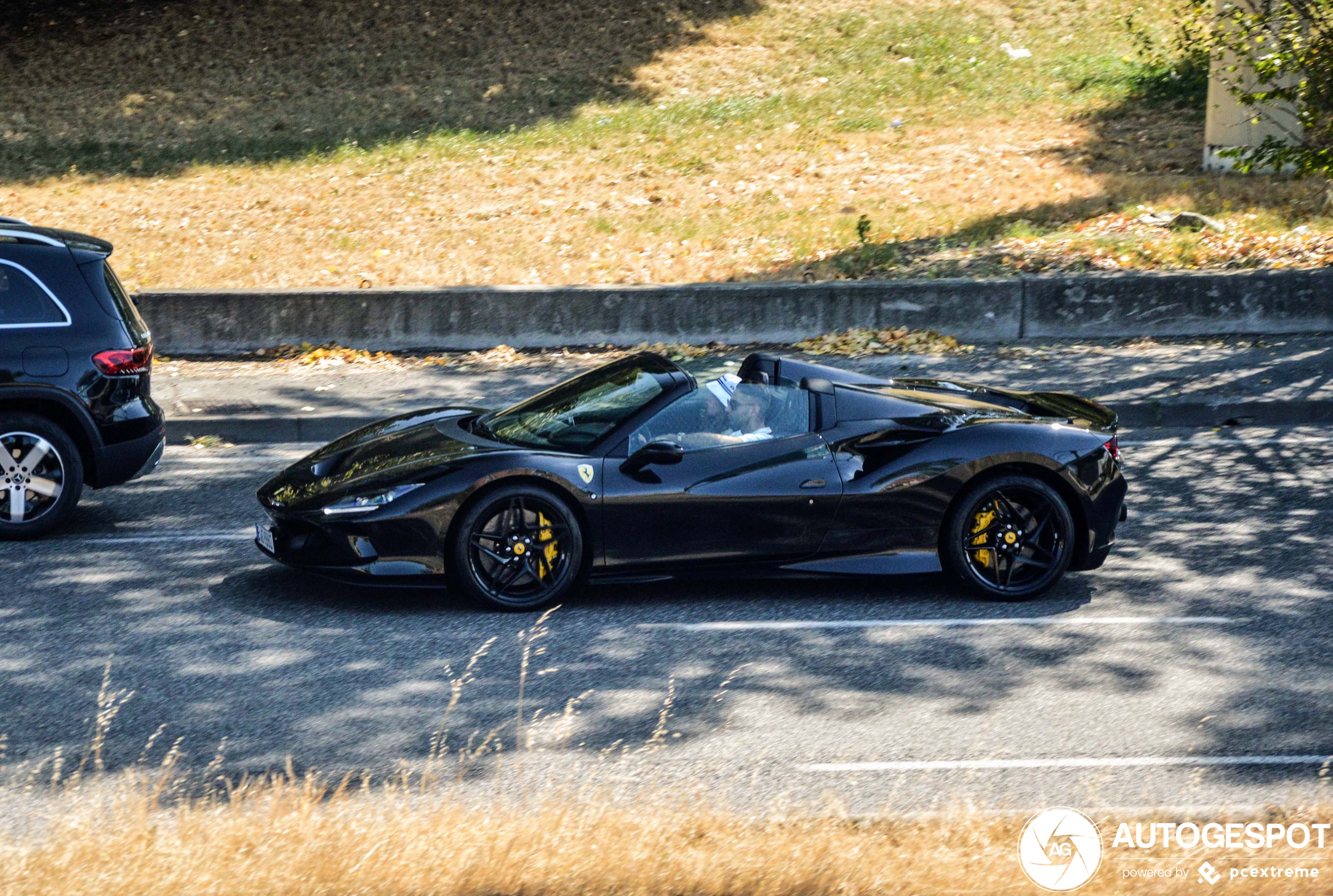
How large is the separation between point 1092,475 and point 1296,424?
473 centimetres

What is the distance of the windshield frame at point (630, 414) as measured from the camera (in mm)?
6789

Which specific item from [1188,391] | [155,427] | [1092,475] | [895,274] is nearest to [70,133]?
[895,274]

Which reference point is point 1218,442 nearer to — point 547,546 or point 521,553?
point 547,546

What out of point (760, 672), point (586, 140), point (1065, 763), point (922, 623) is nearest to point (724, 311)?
point (922, 623)

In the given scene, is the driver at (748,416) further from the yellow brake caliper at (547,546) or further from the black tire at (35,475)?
the black tire at (35,475)

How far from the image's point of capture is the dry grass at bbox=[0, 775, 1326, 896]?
3867mm

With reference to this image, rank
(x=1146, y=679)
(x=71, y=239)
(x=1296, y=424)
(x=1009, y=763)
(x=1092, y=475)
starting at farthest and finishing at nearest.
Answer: (x=1296, y=424)
(x=71, y=239)
(x=1092, y=475)
(x=1146, y=679)
(x=1009, y=763)

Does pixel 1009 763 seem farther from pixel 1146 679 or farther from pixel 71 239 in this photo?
pixel 71 239

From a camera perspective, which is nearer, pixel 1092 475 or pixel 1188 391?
pixel 1092 475

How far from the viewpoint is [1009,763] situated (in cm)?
510

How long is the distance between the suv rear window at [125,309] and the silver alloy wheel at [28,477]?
811 millimetres

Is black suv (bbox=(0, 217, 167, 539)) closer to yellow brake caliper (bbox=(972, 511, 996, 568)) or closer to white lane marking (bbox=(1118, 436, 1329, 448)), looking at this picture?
yellow brake caliper (bbox=(972, 511, 996, 568))

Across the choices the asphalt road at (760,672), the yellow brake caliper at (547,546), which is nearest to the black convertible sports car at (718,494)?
the yellow brake caliper at (547,546)

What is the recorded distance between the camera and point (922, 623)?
6.65 m
